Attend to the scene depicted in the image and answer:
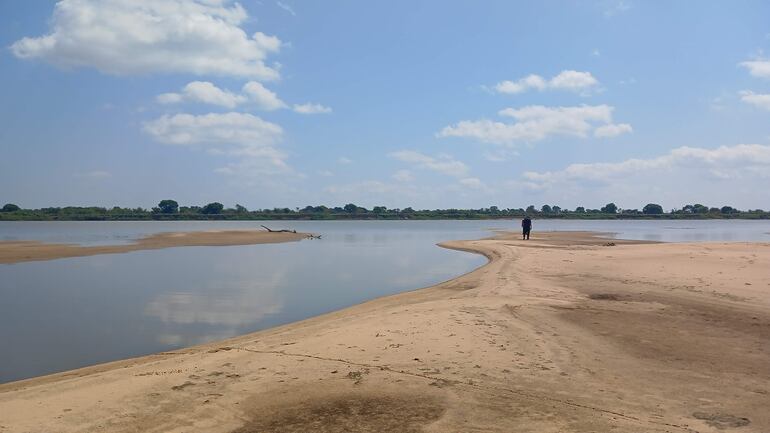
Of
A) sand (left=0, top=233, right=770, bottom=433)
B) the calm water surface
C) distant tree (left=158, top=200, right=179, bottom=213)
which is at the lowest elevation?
the calm water surface

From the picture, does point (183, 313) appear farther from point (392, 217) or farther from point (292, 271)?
point (392, 217)

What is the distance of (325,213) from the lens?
18962cm

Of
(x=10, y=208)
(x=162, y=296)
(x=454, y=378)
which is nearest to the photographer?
(x=454, y=378)

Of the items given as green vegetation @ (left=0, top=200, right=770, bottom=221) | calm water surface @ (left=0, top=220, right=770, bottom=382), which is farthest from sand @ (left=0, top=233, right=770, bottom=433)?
green vegetation @ (left=0, top=200, right=770, bottom=221)

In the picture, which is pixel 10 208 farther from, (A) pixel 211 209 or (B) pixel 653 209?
(B) pixel 653 209

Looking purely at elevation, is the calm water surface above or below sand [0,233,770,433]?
below

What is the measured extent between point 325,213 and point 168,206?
4966 cm

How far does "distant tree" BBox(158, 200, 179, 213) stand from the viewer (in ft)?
571

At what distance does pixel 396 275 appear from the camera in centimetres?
2481

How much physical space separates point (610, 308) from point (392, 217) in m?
177

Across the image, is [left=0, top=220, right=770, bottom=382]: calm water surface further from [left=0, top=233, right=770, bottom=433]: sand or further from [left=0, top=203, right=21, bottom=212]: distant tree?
[left=0, top=203, right=21, bottom=212]: distant tree

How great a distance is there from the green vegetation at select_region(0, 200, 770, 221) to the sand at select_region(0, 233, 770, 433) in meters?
162

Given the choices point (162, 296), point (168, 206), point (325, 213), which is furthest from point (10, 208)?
point (162, 296)

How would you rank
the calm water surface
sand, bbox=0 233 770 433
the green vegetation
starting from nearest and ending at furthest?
sand, bbox=0 233 770 433
the calm water surface
the green vegetation
